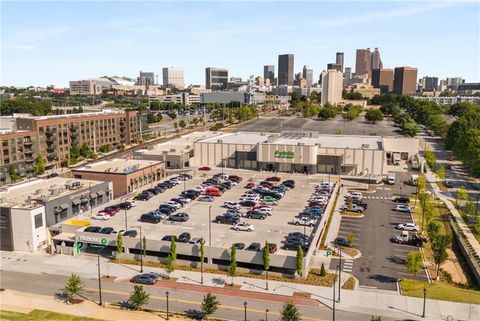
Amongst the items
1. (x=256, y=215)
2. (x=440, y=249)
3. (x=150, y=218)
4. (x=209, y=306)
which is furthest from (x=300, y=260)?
(x=150, y=218)

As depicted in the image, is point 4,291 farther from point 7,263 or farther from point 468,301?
point 468,301

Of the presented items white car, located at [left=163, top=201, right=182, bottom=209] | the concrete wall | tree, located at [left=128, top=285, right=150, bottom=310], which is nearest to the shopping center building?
white car, located at [left=163, top=201, right=182, bottom=209]

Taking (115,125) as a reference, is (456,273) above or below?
below

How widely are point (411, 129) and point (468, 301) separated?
99348mm

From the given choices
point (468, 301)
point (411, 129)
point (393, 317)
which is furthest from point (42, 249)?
point (411, 129)

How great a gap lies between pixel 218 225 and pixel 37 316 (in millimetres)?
23968

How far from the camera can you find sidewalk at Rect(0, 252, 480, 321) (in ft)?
123

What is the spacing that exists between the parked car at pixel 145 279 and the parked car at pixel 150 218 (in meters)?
12.5

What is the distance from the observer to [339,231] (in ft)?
186

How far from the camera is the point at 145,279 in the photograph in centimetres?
4300

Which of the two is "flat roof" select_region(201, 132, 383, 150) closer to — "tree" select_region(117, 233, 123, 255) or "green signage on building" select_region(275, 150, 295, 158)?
"green signage on building" select_region(275, 150, 295, 158)

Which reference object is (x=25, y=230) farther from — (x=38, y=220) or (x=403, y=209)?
(x=403, y=209)

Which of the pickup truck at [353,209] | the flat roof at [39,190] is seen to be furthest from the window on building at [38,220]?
the pickup truck at [353,209]

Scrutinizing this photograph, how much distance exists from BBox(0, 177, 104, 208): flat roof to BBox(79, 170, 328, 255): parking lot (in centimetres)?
680
